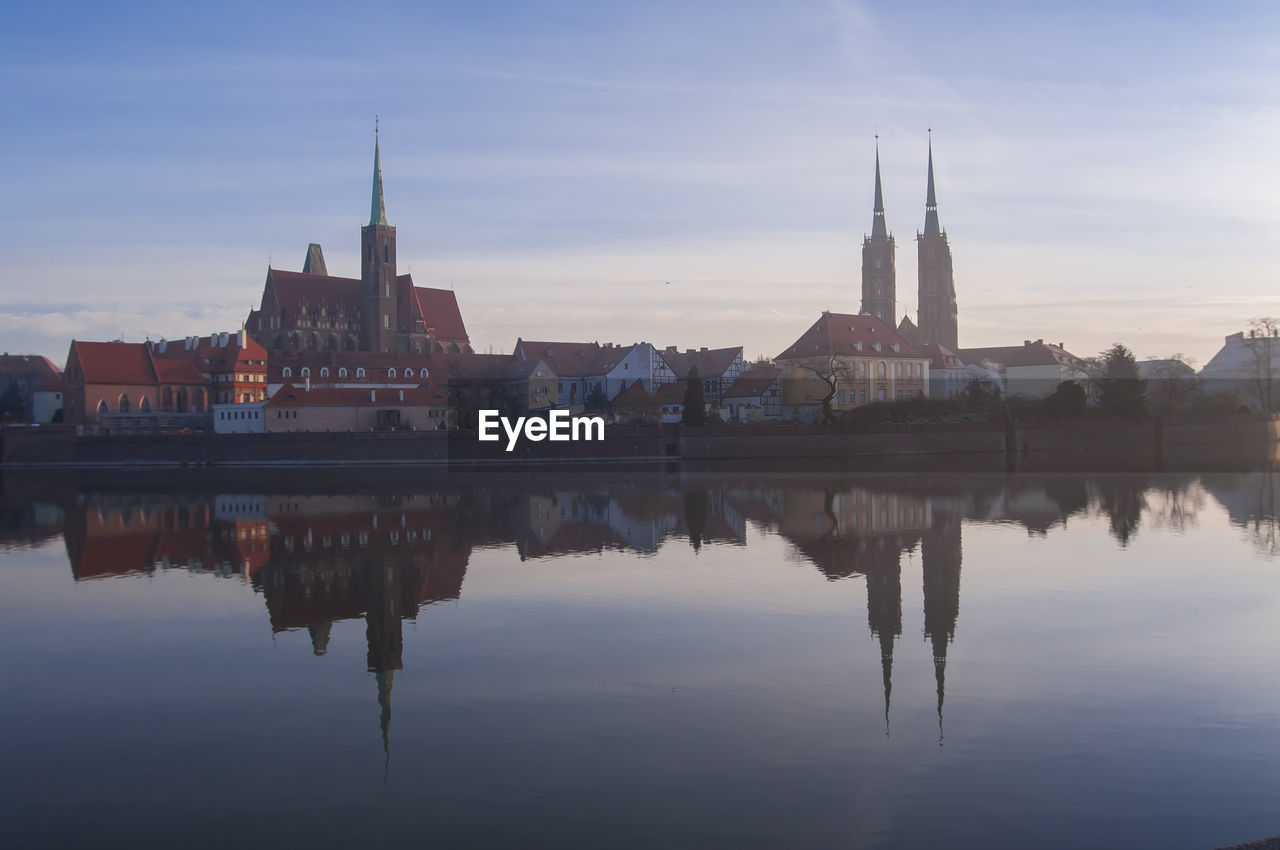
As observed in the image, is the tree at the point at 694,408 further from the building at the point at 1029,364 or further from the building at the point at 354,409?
the building at the point at 1029,364

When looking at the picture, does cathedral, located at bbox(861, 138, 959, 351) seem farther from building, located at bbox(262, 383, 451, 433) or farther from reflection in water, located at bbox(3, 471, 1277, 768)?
reflection in water, located at bbox(3, 471, 1277, 768)

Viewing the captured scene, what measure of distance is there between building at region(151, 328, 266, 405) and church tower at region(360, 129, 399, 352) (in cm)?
1515

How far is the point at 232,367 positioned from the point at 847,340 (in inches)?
1587

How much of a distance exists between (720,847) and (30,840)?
504 cm

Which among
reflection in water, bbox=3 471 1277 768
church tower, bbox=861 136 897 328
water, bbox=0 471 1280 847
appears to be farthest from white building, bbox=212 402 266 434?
church tower, bbox=861 136 897 328

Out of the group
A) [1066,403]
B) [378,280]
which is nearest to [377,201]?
[378,280]

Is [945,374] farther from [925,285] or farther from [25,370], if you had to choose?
[25,370]

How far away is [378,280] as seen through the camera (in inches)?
3317

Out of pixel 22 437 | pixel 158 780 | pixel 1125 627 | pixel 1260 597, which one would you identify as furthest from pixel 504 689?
pixel 22 437

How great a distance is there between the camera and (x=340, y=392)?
60.2 meters

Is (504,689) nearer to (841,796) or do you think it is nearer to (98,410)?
(841,796)

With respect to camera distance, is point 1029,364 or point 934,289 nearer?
point 1029,364

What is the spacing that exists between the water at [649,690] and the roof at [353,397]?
34.2m

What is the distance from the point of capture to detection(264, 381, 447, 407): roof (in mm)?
57969
